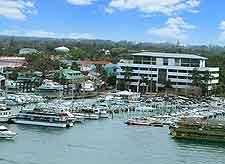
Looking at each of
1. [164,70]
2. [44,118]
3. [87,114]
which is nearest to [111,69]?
[164,70]

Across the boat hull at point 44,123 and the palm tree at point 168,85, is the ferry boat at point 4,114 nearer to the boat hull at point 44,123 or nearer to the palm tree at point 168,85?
the boat hull at point 44,123

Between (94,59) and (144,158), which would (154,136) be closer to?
(144,158)

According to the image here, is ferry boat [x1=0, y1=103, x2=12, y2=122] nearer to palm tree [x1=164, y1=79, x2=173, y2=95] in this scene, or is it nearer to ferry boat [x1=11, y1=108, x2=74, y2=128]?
ferry boat [x1=11, y1=108, x2=74, y2=128]

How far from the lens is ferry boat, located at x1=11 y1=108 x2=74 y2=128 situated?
21.5m

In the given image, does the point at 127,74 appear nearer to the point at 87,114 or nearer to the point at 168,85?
the point at 168,85

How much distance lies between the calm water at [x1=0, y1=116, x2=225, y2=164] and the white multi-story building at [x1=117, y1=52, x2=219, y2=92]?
42.6ft

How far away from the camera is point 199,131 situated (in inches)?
767

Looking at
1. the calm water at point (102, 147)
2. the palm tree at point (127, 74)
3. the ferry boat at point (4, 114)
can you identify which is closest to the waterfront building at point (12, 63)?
the palm tree at point (127, 74)

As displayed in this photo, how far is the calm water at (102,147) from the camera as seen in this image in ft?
50.9

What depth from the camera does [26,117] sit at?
21.8 meters

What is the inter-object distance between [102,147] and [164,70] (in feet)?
58.6

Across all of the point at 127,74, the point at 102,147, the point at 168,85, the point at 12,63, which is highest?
the point at 12,63

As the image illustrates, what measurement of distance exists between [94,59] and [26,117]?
1145 inches

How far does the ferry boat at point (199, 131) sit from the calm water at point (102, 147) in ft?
1.69
